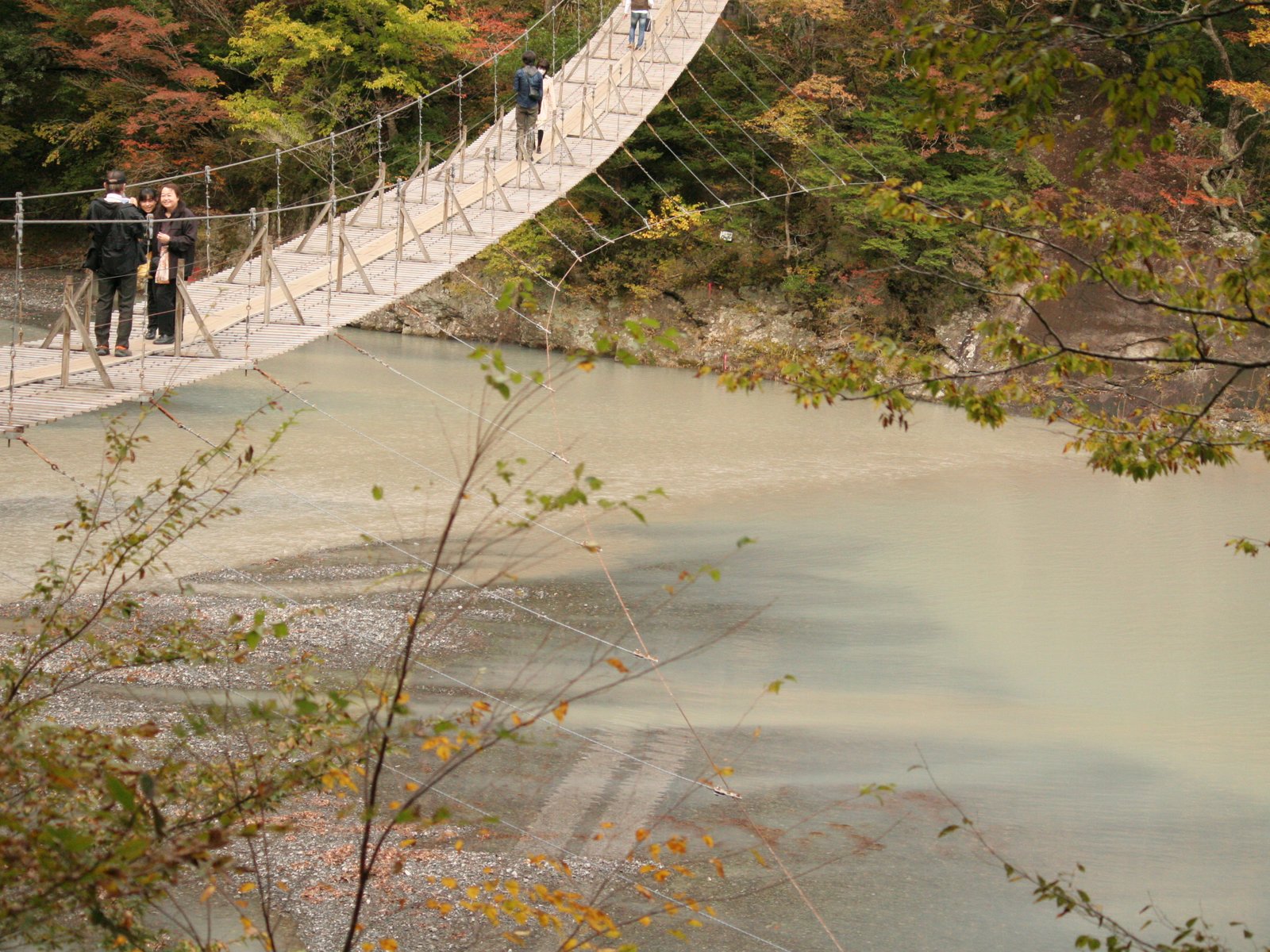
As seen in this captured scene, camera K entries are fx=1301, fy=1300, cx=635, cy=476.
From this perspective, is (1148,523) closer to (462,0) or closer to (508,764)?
(508,764)

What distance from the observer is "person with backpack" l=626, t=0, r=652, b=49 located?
13.9 metres

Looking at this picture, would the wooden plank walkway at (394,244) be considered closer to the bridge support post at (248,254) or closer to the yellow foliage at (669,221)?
the bridge support post at (248,254)

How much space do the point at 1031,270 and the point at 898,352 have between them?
0.44 m

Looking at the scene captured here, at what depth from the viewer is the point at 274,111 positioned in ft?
59.7

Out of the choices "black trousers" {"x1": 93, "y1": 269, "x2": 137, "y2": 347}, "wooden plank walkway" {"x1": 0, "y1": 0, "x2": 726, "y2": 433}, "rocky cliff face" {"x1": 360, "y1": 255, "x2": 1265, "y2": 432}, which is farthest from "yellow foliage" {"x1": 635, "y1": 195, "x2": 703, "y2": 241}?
"black trousers" {"x1": 93, "y1": 269, "x2": 137, "y2": 347}

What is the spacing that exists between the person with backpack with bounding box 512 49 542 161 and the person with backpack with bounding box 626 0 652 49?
255 cm

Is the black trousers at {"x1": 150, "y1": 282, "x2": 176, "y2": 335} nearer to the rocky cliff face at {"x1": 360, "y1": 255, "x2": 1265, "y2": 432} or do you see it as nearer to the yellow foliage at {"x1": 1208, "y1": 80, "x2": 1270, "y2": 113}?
the rocky cliff face at {"x1": 360, "y1": 255, "x2": 1265, "y2": 432}

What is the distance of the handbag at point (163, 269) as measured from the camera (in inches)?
297

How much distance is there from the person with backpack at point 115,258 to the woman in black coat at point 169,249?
0.45ft

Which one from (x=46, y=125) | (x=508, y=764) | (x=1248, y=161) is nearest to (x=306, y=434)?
(x=508, y=764)

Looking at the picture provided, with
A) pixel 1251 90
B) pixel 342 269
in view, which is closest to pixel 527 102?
pixel 342 269

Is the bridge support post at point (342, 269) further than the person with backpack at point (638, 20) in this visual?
No

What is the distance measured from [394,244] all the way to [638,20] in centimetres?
539

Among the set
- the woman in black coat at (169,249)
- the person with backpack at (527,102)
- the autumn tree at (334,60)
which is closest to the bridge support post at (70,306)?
the woman in black coat at (169,249)
